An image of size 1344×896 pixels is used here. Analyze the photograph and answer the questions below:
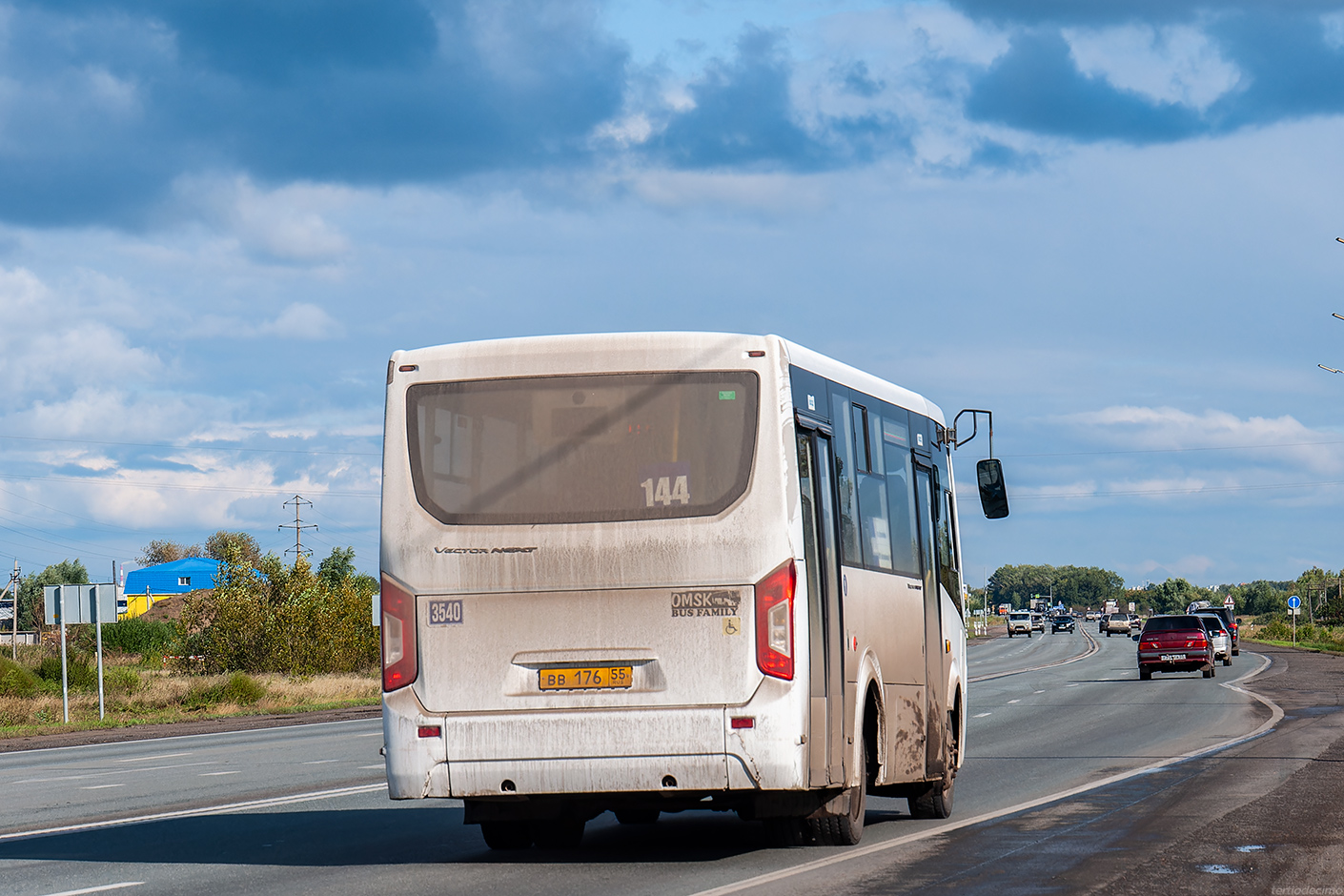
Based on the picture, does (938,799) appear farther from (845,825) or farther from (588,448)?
(588,448)

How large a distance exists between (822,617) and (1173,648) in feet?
125

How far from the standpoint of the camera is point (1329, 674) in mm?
46969

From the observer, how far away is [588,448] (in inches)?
401

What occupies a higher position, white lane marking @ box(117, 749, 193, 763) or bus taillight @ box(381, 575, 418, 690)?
bus taillight @ box(381, 575, 418, 690)

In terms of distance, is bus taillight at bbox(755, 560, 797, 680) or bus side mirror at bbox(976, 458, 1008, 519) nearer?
bus taillight at bbox(755, 560, 797, 680)

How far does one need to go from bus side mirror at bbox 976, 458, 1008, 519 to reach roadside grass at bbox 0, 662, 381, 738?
2481 cm

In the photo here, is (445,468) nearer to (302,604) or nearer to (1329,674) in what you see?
(1329,674)

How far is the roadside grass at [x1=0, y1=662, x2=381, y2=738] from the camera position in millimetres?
37713

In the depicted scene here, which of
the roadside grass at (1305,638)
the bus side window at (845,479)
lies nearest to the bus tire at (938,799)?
the bus side window at (845,479)

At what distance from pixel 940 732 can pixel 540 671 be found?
4564 millimetres

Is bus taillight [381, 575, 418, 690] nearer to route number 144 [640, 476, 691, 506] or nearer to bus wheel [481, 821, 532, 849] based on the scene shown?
route number 144 [640, 476, 691, 506]

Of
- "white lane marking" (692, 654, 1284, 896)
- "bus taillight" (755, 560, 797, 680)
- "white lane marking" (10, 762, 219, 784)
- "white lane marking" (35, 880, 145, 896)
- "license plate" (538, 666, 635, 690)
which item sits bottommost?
"white lane marking" (692, 654, 1284, 896)

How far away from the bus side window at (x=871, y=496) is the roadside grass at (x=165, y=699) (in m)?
25.7

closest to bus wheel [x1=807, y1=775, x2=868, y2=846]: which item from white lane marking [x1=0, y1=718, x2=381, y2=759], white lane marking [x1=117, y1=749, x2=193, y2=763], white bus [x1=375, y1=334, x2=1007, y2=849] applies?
white bus [x1=375, y1=334, x2=1007, y2=849]
